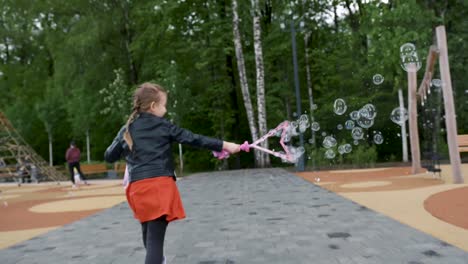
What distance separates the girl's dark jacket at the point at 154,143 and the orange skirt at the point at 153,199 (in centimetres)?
6

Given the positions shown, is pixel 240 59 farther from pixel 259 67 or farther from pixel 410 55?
pixel 410 55

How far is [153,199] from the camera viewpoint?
12.3 feet

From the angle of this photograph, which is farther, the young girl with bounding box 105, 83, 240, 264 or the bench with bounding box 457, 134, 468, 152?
the bench with bounding box 457, 134, 468, 152

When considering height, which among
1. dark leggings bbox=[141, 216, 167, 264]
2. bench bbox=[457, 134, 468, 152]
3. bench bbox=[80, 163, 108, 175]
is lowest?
dark leggings bbox=[141, 216, 167, 264]

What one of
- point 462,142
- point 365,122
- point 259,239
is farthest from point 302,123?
point 259,239

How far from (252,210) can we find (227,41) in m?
19.5

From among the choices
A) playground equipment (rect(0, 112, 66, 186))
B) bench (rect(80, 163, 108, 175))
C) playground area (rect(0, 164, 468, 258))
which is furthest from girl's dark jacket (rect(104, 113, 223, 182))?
bench (rect(80, 163, 108, 175))

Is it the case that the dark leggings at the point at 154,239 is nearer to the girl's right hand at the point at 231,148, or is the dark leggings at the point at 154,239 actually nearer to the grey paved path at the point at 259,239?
the girl's right hand at the point at 231,148

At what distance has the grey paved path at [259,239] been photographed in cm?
515

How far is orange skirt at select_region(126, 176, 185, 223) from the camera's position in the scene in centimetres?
374

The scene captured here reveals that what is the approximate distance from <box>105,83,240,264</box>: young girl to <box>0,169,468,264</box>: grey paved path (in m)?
1.59

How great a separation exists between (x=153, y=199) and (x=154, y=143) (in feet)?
1.47

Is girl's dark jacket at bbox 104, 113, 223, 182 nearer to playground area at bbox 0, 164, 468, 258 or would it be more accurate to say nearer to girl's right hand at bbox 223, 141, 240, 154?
girl's right hand at bbox 223, 141, 240, 154

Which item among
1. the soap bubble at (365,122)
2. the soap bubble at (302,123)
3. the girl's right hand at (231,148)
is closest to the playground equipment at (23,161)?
the soap bubble at (302,123)
